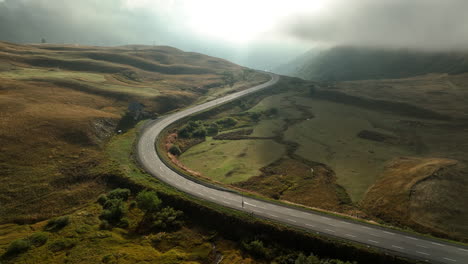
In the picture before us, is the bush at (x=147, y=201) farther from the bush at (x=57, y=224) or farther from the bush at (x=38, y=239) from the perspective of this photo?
the bush at (x=38, y=239)

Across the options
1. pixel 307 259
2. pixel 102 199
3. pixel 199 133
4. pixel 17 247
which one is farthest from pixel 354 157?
pixel 17 247

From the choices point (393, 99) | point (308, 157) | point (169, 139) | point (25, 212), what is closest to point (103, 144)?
point (169, 139)

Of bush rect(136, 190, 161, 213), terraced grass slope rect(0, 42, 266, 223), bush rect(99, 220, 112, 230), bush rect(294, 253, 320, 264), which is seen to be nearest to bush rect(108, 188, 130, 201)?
terraced grass slope rect(0, 42, 266, 223)

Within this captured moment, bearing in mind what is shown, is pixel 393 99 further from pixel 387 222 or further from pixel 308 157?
pixel 387 222

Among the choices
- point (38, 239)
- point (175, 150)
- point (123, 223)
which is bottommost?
point (123, 223)

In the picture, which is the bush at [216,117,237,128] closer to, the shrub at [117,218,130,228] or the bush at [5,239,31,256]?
the shrub at [117,218,130,228]

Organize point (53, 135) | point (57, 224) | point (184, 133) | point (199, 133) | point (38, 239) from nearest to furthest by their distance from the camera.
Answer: point (38, 239)
point (57, 224)
point (53, 135)
point (184, 133)
point (199, 133)

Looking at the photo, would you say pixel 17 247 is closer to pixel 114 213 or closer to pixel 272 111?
Result: pixel 114 213
